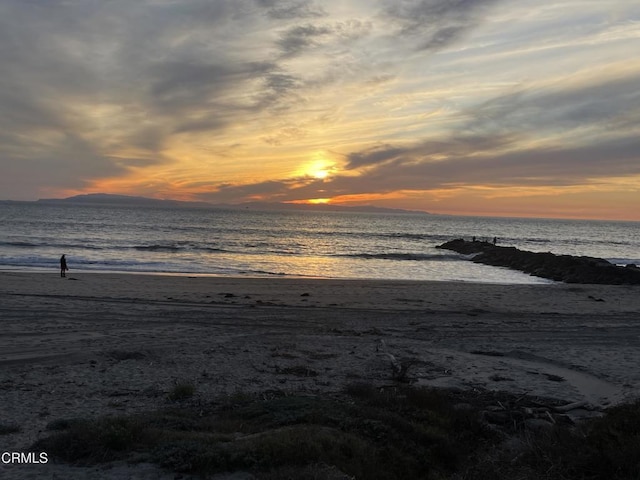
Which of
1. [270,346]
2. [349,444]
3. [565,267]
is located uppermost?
[349,444]

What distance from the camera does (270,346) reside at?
11.3m

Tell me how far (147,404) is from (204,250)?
4067cm

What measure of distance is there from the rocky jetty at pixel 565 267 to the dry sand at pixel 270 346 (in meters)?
9.65

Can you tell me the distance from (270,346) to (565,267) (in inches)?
1165

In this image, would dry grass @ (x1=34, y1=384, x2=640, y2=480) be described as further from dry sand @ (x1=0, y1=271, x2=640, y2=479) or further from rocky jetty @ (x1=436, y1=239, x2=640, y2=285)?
rocky jetty @ (x1=436, y1=239, x2=640, y2=285)

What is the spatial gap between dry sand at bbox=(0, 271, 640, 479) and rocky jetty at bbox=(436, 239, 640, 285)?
965 cm

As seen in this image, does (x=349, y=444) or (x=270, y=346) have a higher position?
(x=349, y=444)

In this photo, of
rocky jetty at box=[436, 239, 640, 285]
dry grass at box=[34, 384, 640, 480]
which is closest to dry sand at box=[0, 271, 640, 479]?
dry grass at box=[34, 384, 640, 480]

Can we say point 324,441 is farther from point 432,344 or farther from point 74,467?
point 432,344

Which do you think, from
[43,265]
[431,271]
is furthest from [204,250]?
[431,271]

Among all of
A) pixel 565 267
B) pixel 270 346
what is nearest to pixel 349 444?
pixel 270 346

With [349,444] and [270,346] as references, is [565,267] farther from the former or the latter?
[349,444]

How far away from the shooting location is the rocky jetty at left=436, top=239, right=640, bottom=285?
29.8 m

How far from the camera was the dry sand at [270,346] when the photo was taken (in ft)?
25.4
